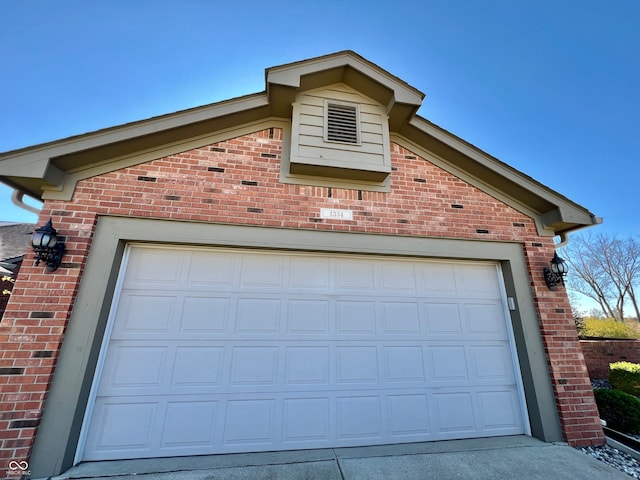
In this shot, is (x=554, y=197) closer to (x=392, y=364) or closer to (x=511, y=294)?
(x=511, y=294)

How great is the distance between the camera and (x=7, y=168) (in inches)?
119

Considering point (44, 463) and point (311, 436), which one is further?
point (311, 436)

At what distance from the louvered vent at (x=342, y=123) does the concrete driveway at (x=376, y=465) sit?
4.18m

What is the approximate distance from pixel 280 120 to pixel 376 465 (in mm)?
4783

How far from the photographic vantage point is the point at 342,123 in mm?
4184

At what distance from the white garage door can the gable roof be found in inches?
51.9

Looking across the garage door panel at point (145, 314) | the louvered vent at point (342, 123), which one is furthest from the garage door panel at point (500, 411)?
the garage door panel at point (145, 314)

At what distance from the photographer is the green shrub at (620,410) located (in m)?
4.02

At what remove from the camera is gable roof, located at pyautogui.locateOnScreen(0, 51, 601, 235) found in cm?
322

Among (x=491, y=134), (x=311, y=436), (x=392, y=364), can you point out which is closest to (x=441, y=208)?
(x=392, y=364)

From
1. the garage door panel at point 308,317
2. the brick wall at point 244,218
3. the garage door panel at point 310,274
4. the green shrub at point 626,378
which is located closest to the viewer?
the brick wall at point 244,218

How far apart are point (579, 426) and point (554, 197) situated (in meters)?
3.32

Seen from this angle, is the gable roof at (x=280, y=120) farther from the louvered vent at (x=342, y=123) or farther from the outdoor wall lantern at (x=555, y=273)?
the outdoor wall lantern at (x=555, y=273)

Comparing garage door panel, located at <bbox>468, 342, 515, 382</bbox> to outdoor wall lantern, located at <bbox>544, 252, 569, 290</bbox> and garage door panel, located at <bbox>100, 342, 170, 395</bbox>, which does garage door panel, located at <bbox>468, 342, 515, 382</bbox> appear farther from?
garage door panel, located at <bbox>100, 342, 170, 395</bbox>
